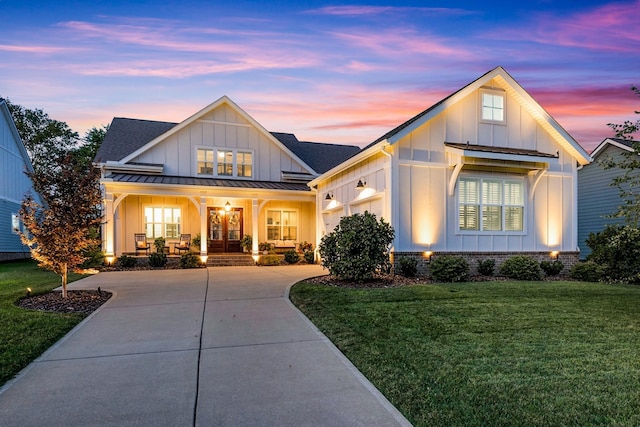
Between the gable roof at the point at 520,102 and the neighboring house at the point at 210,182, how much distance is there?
732cm

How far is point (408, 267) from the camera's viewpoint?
1052cm

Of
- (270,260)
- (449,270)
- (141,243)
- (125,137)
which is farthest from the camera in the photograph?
(125,137)

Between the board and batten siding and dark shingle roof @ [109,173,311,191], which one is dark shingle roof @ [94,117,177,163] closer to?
the board and batten siding

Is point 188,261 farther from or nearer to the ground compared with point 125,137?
nearer to the ground

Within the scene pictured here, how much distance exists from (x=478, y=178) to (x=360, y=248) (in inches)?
197

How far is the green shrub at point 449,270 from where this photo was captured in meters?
9.72

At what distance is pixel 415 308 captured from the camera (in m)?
6.47

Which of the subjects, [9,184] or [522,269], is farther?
[9,184]

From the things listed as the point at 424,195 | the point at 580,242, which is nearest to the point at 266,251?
the point at 424,195

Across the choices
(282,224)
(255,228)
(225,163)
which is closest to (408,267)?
(255,228)

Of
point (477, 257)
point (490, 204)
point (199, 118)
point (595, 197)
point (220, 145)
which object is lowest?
point (477, 257)

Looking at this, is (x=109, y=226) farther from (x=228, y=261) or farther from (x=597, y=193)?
(x=597, y=193)

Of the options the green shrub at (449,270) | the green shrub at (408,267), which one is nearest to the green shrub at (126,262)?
the green shrub at (408,267)

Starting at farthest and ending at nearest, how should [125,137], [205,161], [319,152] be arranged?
1. [319,152]
2. [125,137]
3. [205,161]
